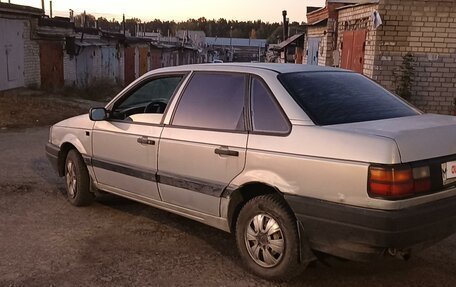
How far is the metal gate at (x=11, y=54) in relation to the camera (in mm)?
19344

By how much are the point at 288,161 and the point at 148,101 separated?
2.50 m

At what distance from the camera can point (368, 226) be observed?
3385mm

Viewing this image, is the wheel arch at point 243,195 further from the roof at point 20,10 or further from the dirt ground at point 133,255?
the roof at point 20,10

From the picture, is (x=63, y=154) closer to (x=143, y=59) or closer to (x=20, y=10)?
(x=20, y=10)

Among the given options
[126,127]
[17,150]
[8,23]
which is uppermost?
[8,23]

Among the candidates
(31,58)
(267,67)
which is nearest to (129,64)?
(31,58)

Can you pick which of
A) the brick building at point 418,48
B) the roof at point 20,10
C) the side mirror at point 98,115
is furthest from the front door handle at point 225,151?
the roof at point 20,10

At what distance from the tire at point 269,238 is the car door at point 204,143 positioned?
310mm

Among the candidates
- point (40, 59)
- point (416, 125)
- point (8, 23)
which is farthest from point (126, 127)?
point (40, 59)

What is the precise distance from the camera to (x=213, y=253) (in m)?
4.65

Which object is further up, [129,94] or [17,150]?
[129,94]

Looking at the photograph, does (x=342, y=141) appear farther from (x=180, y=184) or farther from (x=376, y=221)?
(x=180, y=184)

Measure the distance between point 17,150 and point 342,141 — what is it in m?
7.84

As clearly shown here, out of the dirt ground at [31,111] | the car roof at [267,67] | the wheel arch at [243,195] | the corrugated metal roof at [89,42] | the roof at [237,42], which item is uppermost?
the roof at [237,42]
